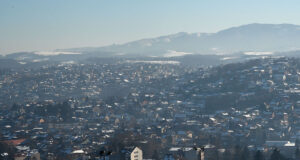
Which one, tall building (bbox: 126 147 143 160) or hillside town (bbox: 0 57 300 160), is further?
hillside town (bbox: 0 57 300 160)

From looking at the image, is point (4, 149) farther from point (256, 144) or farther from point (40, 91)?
point (40, 91)

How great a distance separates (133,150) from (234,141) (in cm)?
1125

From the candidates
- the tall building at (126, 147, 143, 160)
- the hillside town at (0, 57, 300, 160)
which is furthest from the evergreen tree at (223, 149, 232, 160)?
the tall building at (126, 147, 143, 160)

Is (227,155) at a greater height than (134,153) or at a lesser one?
lesser

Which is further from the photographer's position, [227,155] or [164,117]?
[164,117]

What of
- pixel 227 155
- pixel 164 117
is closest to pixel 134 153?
pixel 227 155

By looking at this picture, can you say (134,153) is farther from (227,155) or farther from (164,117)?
(164,117)

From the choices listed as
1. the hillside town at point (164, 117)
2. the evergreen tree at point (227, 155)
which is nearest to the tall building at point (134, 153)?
the hillside town at point (164, 117)

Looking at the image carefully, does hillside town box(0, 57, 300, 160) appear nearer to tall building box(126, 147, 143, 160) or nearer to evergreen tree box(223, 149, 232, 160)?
tall building box(126, 147, 143, 160)

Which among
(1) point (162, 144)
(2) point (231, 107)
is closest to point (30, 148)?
(1) point (162, 144)

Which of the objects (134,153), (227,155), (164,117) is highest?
(134,153)

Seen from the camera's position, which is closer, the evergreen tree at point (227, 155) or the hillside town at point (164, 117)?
the evergreen tree at point (227, 155)

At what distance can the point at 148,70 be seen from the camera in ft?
413

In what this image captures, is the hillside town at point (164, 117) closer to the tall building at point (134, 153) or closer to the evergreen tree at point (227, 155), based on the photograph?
the tall building at point (134, 153)
